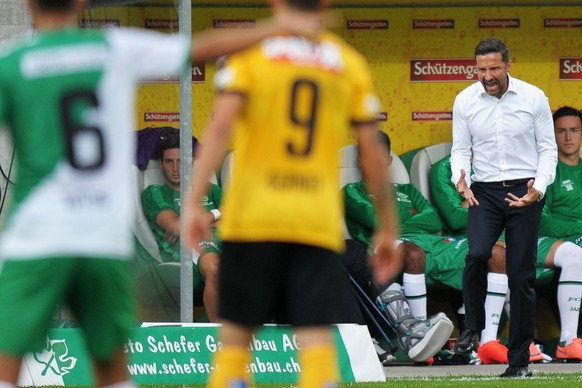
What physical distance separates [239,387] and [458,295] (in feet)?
22.2

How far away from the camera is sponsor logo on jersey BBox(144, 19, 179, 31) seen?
987cm

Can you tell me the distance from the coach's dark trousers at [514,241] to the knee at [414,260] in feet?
5.45

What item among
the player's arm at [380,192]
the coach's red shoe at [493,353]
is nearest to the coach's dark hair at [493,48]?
the coach's red shoe at [493,353]

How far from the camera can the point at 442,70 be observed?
12094 mm

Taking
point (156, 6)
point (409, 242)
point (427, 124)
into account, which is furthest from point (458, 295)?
point (156, 6)

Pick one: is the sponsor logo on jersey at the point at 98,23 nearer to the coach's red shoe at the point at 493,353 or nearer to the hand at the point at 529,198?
the hand at the point at 529,198

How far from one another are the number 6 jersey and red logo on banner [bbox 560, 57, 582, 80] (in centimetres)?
826

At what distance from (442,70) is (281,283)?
7.53 meters

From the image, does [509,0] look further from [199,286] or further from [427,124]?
[199,286]

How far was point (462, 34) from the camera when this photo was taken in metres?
12.1

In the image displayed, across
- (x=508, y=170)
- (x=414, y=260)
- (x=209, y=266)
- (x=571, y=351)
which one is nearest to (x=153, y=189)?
(x=209, y=266)

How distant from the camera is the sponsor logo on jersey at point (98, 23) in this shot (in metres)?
9.97

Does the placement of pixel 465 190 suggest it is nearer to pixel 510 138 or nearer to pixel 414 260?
pixel 510 138

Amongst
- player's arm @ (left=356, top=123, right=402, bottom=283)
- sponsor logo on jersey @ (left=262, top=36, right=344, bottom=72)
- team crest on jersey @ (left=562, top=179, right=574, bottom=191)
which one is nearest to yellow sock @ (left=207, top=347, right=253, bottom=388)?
player's arm @ (left=356, top=123, right=402, bottom=283)
